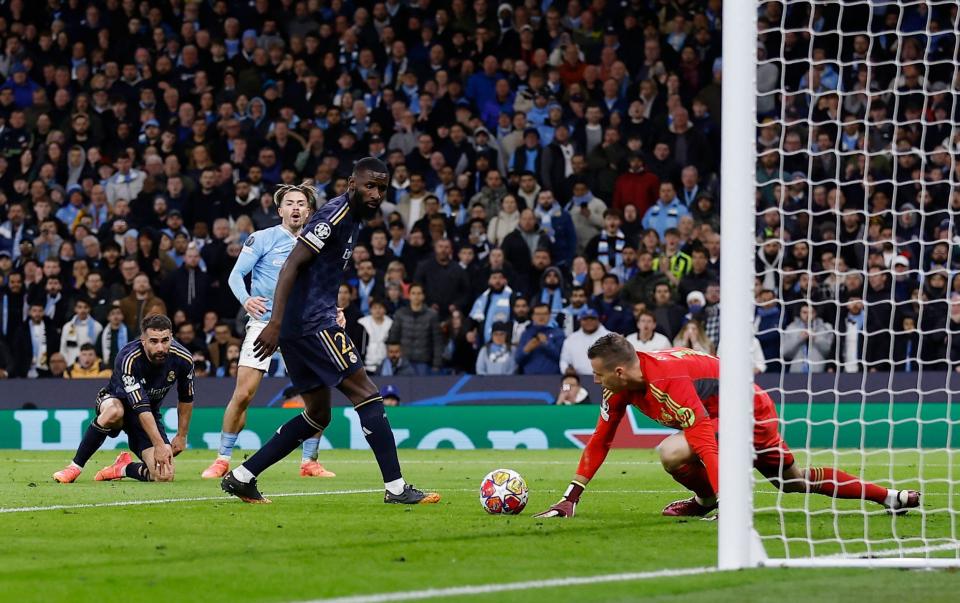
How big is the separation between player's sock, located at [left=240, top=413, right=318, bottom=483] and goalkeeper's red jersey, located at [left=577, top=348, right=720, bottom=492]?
1808 mm

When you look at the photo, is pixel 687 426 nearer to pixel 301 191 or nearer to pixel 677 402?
pixel 677 402

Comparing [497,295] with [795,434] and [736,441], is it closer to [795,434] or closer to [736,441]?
[795,434]

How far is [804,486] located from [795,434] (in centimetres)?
855

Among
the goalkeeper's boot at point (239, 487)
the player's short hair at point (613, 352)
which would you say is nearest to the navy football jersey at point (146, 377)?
→ the goalkeeper's boot at point (239, 487)

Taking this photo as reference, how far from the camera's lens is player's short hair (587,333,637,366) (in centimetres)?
764

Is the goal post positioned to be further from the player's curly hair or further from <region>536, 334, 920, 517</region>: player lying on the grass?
the player's curly hair

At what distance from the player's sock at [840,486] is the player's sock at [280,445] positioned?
3.03 meters

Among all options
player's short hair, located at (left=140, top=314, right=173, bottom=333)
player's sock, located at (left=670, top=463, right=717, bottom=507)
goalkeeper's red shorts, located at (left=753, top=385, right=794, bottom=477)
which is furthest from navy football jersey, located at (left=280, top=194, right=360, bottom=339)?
player's short hair, located at (left=140, top=314, right=173, bottom=333)

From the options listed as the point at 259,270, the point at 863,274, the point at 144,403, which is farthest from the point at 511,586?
the point at 863,274

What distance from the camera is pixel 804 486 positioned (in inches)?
316

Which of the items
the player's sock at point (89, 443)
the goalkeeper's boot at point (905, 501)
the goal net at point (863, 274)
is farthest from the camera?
the player's sock at point (89, 443)

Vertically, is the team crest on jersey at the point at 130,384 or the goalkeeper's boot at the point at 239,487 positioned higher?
the team crest on jersey at the point at 130,384

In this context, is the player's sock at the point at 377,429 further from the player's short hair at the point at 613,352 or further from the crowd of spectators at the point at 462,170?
the crowd of spectators at the point at 462,170

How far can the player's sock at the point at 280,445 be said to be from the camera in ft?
28.7
